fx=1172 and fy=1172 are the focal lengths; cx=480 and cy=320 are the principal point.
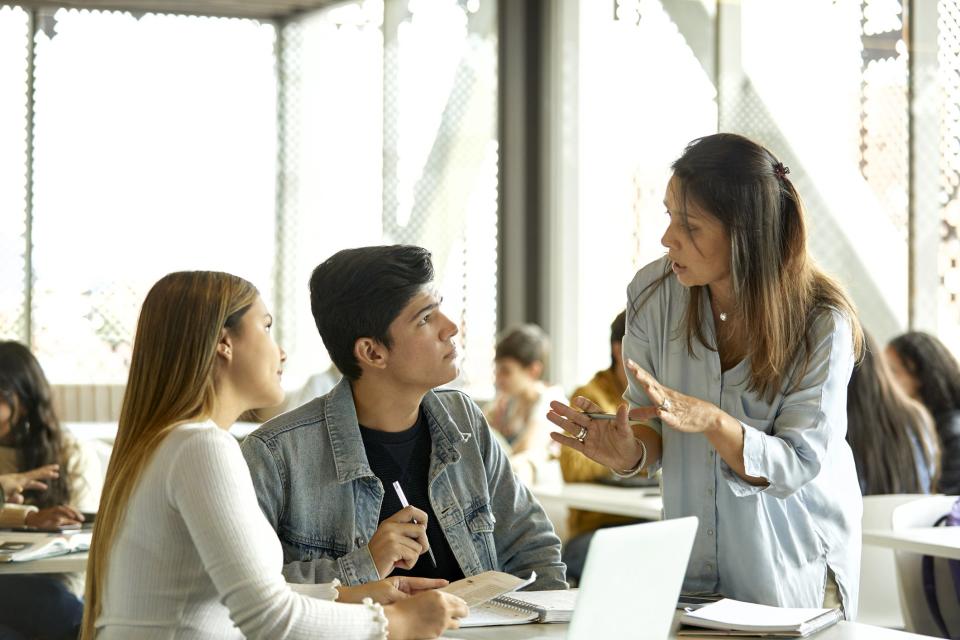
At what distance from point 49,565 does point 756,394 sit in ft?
5.63

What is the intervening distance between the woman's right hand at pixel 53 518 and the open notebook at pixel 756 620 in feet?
6.12

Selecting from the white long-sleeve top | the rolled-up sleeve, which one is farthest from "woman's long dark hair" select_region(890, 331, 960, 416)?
the white long-sleeve top

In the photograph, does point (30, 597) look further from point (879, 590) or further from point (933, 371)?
point (933, 371)

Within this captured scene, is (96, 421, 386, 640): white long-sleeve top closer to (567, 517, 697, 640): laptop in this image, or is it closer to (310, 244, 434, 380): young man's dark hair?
(567, 517, 697, 640): laptop

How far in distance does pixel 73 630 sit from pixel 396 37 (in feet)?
14.6

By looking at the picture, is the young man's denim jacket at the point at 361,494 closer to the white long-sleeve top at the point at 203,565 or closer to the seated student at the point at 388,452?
the seated student at the point at 388,452

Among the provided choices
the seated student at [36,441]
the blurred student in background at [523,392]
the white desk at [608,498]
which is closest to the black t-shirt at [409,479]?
the seated student at [36,441]

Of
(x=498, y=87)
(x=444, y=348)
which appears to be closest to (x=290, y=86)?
(x=498, y=87)

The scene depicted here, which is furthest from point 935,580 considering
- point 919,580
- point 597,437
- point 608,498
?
point 597,437

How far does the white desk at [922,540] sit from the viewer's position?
3.00 meters

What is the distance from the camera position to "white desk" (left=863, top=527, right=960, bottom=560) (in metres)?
3.00

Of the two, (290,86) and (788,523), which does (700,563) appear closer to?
(788,523)

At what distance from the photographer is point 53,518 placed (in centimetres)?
316

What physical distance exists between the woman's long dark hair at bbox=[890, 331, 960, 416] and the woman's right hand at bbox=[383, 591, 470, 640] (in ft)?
10.6
